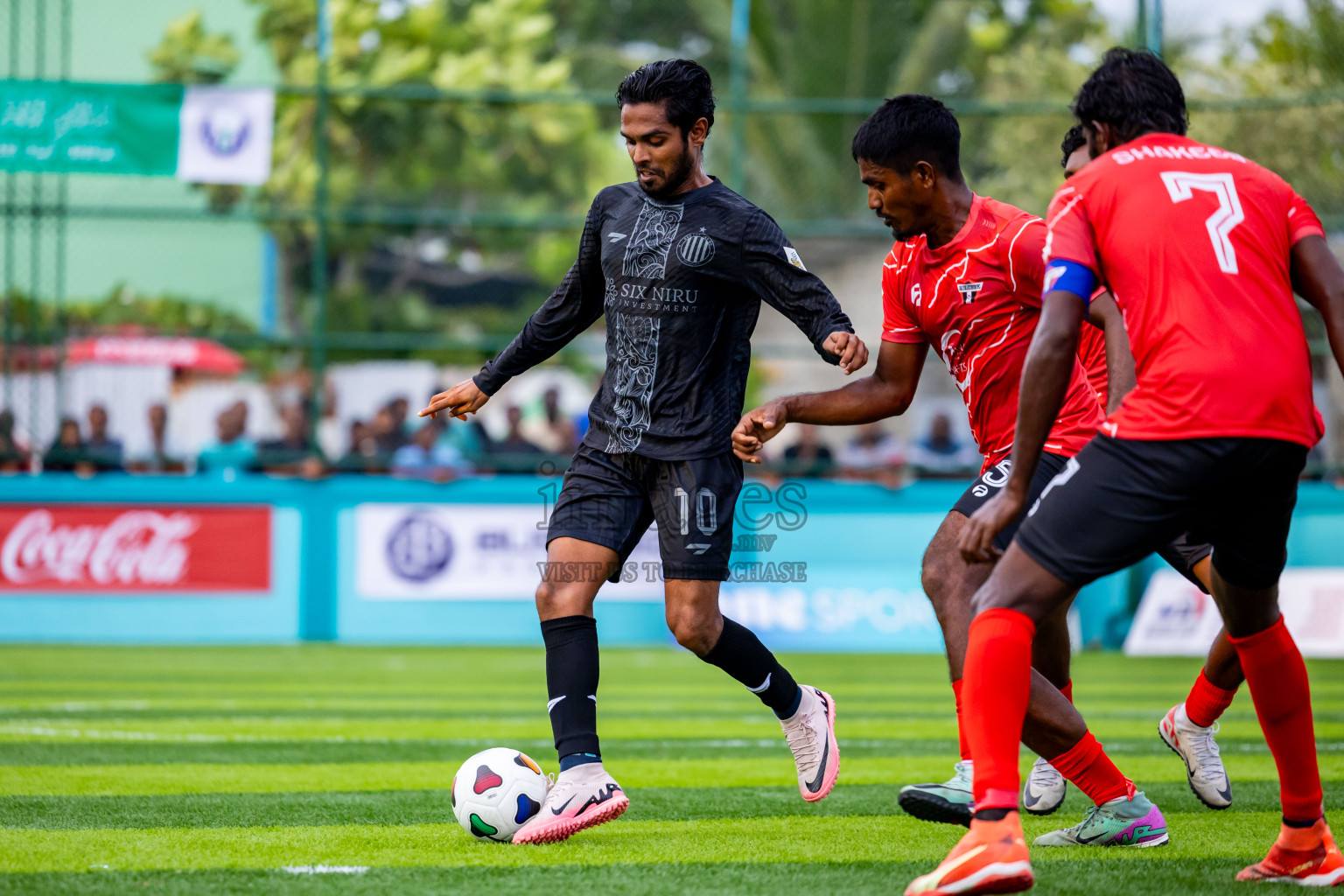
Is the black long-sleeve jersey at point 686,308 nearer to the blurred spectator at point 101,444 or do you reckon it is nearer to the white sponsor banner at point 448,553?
the white sponsor banner at point 448,553

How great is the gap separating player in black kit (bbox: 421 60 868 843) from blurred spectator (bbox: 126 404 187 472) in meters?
10.4

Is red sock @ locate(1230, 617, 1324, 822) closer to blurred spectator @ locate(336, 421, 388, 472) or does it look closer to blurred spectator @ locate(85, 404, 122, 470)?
blurred spectator @ locate(336, 421, 388, 472)

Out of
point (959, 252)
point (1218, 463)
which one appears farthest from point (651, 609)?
point (1218, 463)

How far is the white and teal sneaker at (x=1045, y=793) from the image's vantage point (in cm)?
513

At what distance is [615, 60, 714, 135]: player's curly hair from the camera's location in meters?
4.62

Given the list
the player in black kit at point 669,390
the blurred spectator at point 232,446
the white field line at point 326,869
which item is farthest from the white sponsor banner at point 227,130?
the white field line at point 326,869

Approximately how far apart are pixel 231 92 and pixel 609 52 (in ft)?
31.7

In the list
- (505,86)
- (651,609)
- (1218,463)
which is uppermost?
(505,86)

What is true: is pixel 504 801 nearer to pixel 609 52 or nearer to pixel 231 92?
pixel 231 92

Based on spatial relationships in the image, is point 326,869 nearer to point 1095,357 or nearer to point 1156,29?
point 1095,357

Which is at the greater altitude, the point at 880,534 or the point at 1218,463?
the point at 1218,463

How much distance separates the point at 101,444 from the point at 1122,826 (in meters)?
12.0

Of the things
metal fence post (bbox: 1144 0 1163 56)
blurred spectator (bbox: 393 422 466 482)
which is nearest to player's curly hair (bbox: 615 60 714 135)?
blurred spectator (bbox: 393 422 466 482)

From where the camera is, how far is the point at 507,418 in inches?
581
